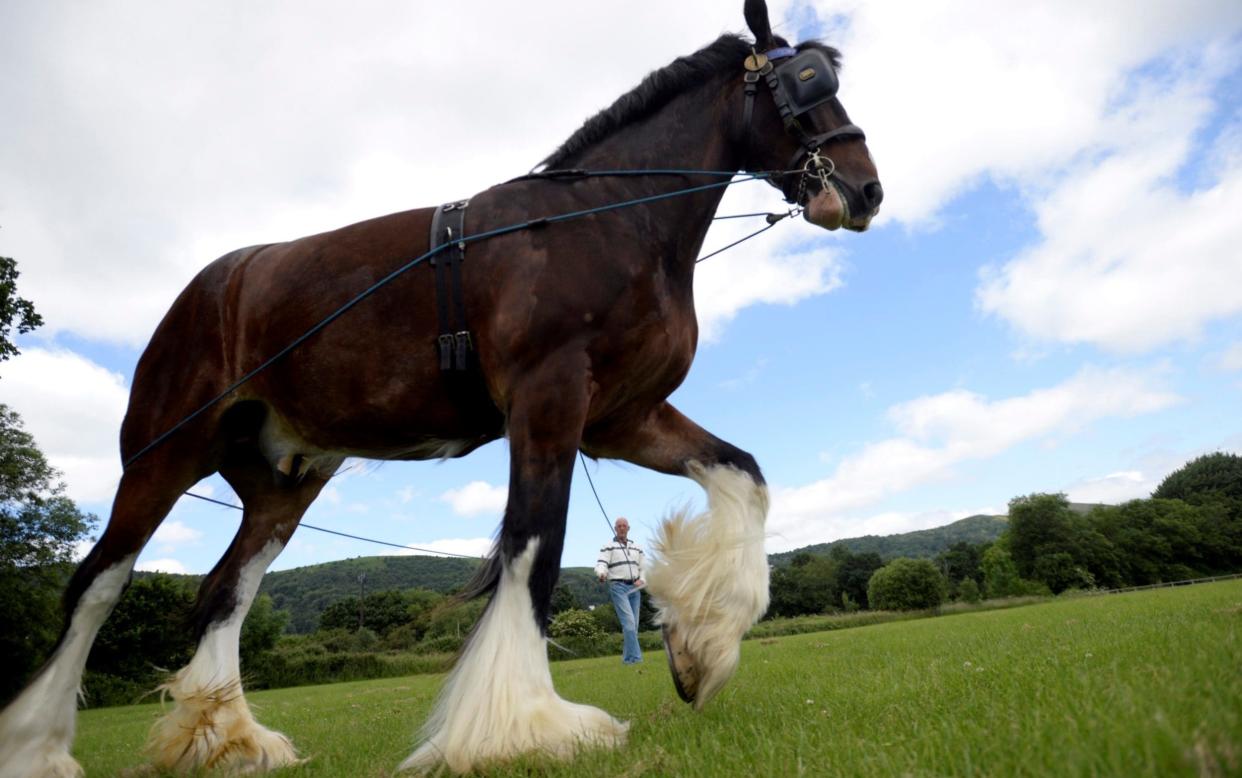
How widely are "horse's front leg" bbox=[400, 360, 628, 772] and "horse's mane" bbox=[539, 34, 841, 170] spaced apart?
1.44 meters

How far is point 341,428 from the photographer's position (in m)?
3.62

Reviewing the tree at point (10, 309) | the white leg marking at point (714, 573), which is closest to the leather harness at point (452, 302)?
the white leg marking at point (714, 573)

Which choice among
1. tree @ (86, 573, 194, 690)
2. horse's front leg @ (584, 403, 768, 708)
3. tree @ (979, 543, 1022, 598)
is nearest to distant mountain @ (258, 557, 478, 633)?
tree @ (86, 573, 194, 690)

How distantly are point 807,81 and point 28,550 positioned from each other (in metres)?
34.5

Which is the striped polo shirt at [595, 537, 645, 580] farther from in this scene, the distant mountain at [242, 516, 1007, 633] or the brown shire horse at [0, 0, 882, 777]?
the distant mountain at [242, 516, 1007, 633]

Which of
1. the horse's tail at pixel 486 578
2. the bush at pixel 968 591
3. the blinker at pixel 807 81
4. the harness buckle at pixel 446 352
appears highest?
the blinker at pixel 807 81

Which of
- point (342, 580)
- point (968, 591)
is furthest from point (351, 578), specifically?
point (968, 591)

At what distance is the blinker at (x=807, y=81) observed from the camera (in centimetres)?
363

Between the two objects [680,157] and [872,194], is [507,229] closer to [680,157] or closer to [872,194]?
[680,157]

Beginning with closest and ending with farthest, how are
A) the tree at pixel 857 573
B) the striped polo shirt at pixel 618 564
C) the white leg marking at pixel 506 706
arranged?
the white leg marking at pixel 506 706 → the striped polo shirt at pixel 618 564 → the tree at pixel 857 573

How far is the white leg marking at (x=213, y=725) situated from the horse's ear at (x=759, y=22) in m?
4.12

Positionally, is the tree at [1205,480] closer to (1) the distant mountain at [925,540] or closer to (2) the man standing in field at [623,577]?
(1) the distant mountain at [925,540]

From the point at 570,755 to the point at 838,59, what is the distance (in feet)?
11.7

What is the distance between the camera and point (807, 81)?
3.64 metres
